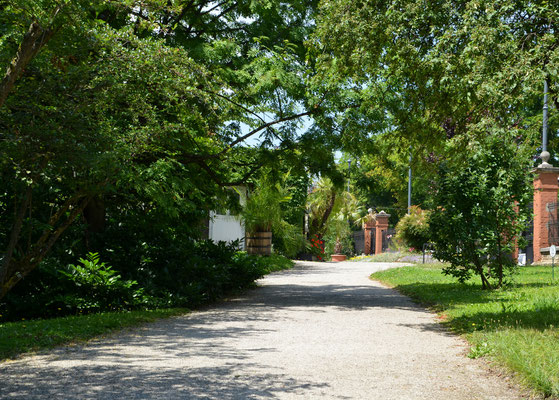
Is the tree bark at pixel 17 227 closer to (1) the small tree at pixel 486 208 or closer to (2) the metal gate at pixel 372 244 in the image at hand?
(1) the small tree at pixel 486 208

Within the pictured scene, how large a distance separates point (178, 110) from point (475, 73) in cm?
538

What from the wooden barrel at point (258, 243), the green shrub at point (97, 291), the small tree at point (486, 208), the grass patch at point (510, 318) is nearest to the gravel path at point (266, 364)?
the grass patch at point (510, 318)

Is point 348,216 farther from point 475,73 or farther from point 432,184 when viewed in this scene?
point 475,73

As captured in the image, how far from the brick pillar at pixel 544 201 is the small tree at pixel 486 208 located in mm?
8933

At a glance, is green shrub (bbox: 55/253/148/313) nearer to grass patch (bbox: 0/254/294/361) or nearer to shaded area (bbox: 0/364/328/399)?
grass patch (bbox: 0/254/294/361)

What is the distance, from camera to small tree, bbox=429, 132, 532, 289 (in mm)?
12250

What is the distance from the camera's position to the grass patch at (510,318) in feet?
18.0

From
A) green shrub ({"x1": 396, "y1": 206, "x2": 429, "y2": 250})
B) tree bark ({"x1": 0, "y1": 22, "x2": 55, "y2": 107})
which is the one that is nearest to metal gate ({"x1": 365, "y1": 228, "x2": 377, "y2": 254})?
green shrub ({"x1": 396, "y1": 206, "x2": 429, "y2": 250})

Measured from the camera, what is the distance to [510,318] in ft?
27.4

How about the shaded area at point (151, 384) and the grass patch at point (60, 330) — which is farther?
the grass patch at point (60, 330)

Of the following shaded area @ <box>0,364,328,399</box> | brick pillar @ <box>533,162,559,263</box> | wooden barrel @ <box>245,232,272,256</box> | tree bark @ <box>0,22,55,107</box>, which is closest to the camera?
shaded area @ <box>0,364,328,399</box>

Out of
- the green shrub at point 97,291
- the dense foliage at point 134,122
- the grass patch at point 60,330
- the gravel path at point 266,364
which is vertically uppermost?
the dense foliage at point 134,122

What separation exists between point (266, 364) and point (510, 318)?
3.99 metres

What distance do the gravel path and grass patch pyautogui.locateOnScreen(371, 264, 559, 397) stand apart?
26 centimetres
